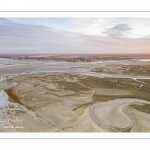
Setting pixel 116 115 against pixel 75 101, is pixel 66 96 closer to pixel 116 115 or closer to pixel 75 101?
pixel 75 101

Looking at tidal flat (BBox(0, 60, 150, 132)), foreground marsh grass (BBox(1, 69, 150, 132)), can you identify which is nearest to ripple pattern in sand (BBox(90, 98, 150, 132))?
tidal flat (BBox(0, 60, 150, 132))

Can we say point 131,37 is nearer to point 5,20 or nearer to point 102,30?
point 102,30

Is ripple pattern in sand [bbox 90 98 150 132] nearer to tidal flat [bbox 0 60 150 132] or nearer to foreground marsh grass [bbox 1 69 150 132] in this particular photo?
tidal flat [bbox 0 60 150 132]

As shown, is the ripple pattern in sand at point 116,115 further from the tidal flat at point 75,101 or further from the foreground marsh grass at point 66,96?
the foreground marsh grass at point 66,96

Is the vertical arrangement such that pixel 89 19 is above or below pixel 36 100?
above

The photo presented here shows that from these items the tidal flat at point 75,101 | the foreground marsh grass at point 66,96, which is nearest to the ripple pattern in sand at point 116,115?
the tidal flat at point 75,101

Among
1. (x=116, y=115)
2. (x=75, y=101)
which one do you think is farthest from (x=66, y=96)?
(x=116, y=115)
